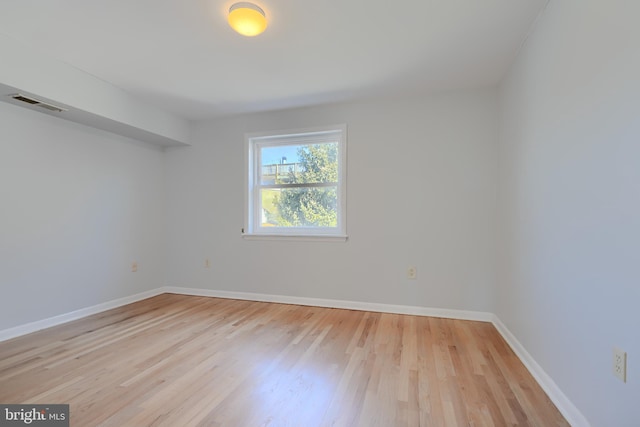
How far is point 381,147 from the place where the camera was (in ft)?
10.3

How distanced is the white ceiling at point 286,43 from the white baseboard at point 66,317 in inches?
84.8

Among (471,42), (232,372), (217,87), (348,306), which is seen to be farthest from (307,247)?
(471,42)

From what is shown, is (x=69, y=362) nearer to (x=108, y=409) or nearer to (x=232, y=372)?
(x=108, y=409)

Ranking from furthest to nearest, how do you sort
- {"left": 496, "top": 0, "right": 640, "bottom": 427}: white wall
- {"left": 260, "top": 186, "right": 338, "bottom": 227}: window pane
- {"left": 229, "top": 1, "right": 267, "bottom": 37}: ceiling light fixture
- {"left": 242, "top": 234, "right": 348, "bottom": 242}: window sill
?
{"left": 260, "top": 186, "right": 338, "bottom": 227}: window pane
{"left": 242, "top": 234, "right": 348, "bottom": 242}: window sill
{"left": 229, "top": 1, "right": 267, "bottom": 37}: ceiling light fixture
{"left": 496, "top": 0, "right": 640, "bottom": 427}: white wall

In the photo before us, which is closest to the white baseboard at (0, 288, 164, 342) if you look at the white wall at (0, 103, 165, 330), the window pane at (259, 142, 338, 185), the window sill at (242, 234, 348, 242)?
the white wall at (0, 103, 165, 330)

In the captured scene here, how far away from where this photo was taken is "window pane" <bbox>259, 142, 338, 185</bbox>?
3.40 m

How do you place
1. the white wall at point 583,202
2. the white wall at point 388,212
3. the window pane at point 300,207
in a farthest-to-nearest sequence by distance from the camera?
1. the window pane at point 300,207
2. the white wall at point 388,212
3. the white wall at point 583,202

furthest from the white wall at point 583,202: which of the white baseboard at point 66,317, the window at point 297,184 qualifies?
the white baseboard at point 66,317

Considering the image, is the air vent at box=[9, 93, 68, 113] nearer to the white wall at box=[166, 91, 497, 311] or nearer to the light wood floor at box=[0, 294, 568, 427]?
the white wall at box=[166, 91, 497, 311]

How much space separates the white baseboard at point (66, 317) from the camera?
2.40 metres

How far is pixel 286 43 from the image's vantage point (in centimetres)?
212

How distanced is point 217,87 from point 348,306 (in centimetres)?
269

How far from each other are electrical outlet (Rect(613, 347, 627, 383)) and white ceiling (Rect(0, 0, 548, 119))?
1904mm

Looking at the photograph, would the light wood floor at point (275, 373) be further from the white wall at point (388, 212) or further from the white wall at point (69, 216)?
the white wall at point (388, 212)
